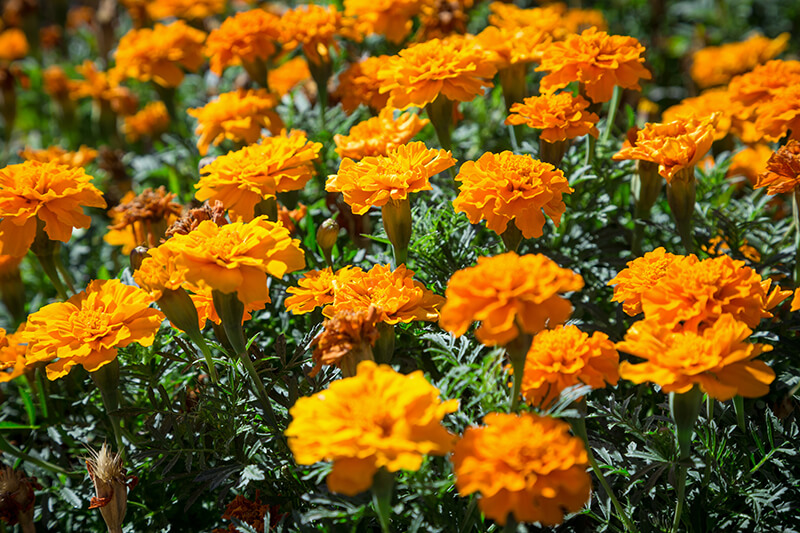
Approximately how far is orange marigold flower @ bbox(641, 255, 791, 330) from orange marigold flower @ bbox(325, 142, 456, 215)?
413 mm

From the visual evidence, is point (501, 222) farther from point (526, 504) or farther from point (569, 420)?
point (526, 504)

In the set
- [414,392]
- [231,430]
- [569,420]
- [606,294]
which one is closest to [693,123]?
[606,294]

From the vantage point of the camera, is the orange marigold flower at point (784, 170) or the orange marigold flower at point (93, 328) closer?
the orange marigold flower at point (93, 328)

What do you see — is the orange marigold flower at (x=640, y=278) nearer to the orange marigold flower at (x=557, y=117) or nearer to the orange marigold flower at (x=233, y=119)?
the orange marigold flower at (x=557, y=117)

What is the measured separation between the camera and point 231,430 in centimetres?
120

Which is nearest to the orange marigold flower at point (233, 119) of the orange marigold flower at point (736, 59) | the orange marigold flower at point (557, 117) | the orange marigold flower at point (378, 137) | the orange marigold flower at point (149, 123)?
the orange marigold flower at point (378, 137)

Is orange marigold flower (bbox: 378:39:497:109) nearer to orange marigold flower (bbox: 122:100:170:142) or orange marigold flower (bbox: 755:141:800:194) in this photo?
orange marigold flower (bbox: 755:141:800:194)

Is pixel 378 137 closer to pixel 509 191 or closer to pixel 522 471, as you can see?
pixel 509 191

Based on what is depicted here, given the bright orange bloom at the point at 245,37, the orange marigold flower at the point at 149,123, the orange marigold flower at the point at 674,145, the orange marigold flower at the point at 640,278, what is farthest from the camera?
Answer: the orange marigold flower at the point at 149,123

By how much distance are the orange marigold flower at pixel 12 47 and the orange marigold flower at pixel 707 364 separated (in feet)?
10.7

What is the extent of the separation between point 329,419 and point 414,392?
10cm

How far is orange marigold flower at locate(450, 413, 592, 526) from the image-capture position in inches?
32.7

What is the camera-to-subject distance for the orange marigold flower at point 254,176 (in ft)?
4.40

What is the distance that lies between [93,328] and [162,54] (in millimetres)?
1141
